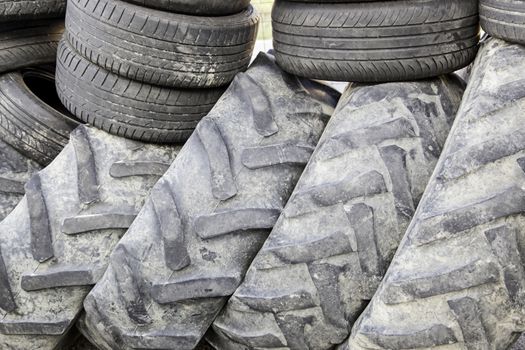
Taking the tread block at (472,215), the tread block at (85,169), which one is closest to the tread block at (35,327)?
the tread block at (85,169)

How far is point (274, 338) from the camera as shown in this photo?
4.77 ft

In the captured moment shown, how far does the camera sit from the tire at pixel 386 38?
56.6 inches

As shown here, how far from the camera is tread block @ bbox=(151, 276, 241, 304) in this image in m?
1.47

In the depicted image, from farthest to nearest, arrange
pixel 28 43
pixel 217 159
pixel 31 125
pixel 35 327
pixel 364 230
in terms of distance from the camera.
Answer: pixel 28 43 < pixel 31 125 < pixel 35 327 < pixel 217 159 < pixel 364 230

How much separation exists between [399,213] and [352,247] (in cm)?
10

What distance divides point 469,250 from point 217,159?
1.62 ft

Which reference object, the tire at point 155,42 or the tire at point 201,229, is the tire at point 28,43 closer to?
the tire at point 155,42

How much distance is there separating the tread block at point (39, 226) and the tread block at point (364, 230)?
1.98 feet

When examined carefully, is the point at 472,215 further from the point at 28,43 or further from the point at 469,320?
the point at 28,43

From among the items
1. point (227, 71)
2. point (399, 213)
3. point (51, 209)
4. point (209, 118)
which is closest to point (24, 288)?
point (51, 209)

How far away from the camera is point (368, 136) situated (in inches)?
56.2

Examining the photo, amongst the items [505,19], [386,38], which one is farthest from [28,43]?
[505,19]

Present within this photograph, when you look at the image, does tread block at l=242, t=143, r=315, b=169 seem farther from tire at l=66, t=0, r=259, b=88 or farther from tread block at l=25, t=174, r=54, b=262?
tread block at l=25, t=174, r=54, b=262

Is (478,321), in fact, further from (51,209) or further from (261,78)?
(51,209)
